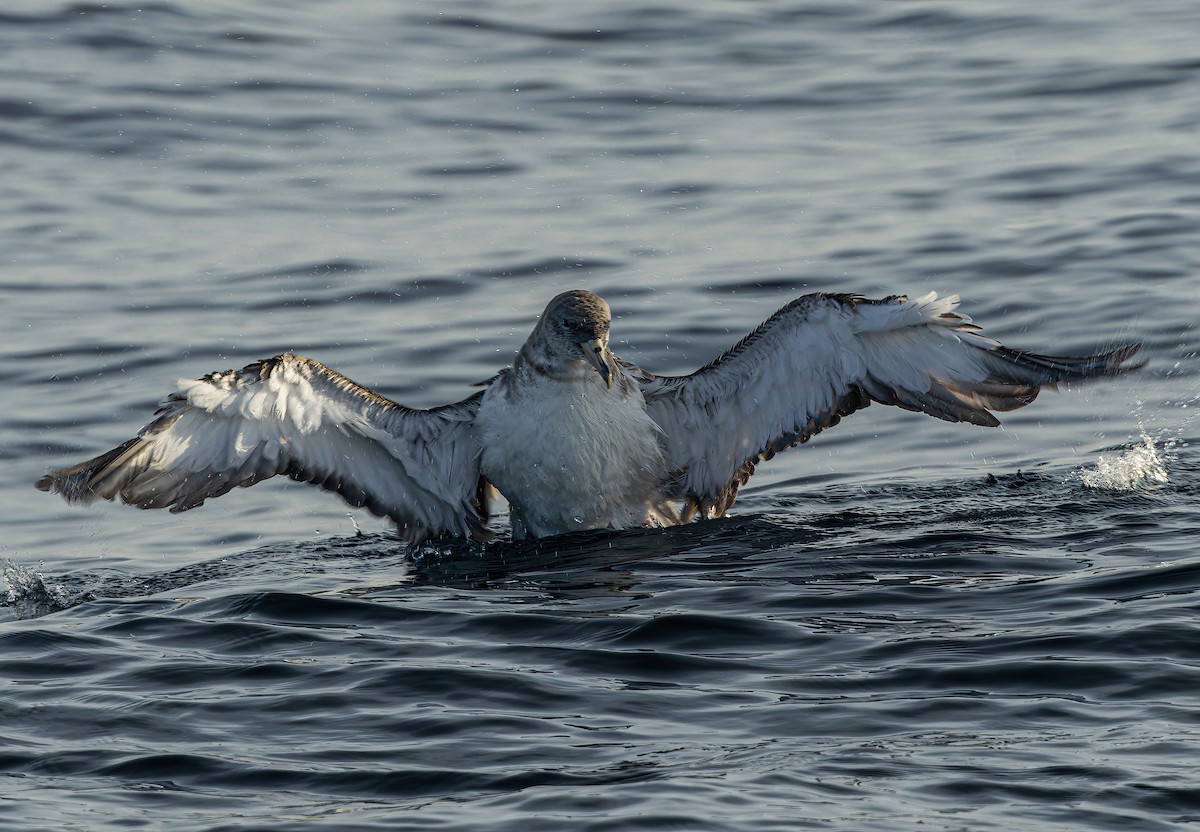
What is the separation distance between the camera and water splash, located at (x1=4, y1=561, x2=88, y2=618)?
9.11m

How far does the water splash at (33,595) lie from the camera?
9.11 metres

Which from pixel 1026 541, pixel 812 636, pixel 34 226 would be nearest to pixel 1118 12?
pixel 34 226

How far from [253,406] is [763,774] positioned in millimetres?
4173

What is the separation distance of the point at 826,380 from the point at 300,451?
2.92 m

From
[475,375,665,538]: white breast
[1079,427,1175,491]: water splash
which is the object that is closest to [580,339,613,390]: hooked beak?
[475,375,665,538]: white breast

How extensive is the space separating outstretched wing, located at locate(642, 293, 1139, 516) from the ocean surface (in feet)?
1.31

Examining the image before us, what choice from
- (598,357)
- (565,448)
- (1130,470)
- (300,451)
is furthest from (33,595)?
(1130,470)

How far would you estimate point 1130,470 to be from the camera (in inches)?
408

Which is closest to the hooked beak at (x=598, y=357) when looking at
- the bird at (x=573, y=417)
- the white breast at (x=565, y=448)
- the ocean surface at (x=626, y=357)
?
the bird at (x=573, y=417)

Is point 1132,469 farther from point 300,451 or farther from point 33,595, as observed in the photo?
point 33,595

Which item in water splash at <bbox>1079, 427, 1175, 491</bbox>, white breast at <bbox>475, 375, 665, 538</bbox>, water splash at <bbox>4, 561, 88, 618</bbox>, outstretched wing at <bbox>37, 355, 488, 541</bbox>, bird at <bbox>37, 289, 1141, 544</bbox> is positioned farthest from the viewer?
water splash at <bbox>1079, 427, 1175, 491</bbox>

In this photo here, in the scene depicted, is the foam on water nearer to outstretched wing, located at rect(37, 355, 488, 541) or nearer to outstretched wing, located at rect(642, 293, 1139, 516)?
outstretched wing, located at rect(642, 293, 1139, 516)

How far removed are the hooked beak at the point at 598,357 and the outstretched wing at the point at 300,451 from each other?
0.78 metres

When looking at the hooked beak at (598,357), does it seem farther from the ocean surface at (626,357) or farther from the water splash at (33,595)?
the water splash at (33,595)
